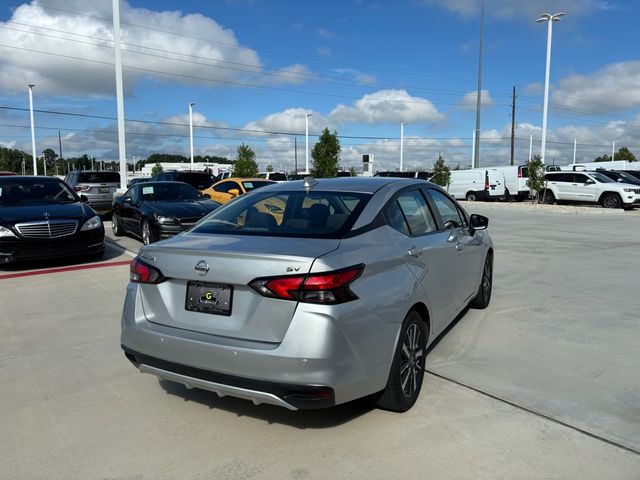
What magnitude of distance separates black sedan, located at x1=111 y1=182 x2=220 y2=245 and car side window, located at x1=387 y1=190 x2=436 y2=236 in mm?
6953

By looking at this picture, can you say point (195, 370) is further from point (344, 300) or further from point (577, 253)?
point (577, 253)

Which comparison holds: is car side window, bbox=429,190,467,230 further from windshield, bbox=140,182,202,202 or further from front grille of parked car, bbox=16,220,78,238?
windshield, bbox=140,182,202,202

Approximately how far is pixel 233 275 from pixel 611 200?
83.0 ft

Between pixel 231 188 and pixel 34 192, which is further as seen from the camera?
pixel 231 188

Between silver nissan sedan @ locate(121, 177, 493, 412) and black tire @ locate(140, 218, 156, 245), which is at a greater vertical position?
silver nissan sedan @ locate(121, 177, 493, 412)

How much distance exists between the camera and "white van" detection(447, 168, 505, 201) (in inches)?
1162

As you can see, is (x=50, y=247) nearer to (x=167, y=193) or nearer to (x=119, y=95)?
(x=167, y=193)

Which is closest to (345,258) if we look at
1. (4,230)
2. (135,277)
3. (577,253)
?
(135,277)

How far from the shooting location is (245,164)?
127ft

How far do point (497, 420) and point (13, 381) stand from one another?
3680 mm

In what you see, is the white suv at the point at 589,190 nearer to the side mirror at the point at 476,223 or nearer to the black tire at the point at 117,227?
the black tire at the point at 117,227

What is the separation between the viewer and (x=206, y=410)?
3598 millimetres

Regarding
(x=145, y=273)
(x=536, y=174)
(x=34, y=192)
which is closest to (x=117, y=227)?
(x=34, y=192)

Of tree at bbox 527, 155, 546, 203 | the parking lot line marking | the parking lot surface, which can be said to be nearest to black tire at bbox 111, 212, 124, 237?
the parking lot line marking
